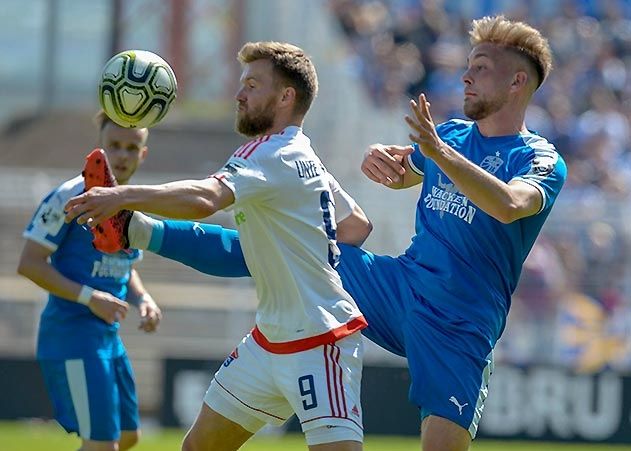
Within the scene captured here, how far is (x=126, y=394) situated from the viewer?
7.62m

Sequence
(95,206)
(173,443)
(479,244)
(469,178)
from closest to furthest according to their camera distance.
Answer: (95,206), (469,178), (479,244), (173,443)

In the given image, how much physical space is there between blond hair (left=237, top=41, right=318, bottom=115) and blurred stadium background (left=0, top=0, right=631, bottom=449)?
6494 mm

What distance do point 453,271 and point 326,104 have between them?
34.1 ft

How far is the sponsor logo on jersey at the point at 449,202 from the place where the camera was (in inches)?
247

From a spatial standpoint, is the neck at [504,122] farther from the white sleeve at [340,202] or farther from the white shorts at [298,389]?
the white shorts at [298,389]

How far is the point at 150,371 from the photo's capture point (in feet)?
48.0

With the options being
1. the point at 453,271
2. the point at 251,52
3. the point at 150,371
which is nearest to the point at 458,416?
the point at 453,271

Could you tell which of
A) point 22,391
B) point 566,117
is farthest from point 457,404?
point 566,117

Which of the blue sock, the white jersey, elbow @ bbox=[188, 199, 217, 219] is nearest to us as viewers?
elbow @ bbox=[188, 199, 217, 219]

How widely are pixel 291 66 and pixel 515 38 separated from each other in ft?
3.84

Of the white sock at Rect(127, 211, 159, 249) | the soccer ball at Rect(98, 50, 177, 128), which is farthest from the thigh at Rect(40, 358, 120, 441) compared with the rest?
the soccer ball at Rect(98, 50, 177, 128)

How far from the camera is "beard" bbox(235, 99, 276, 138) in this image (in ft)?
19.4

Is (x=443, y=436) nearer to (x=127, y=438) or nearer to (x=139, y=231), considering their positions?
(x=139, y=231)

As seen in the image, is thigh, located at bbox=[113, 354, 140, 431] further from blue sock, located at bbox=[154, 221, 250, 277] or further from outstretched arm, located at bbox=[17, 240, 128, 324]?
blue sock, located at bbox=[154, 221, 250, 277]
